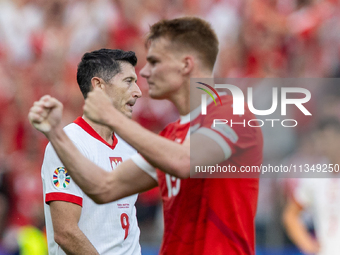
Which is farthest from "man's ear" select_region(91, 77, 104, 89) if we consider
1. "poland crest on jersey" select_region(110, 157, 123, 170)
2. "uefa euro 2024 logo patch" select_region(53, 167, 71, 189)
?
"uefa euro 2024 logo patch" select_region(53, 167, 71, 189)

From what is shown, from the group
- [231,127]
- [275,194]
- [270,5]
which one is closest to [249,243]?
[231,127]

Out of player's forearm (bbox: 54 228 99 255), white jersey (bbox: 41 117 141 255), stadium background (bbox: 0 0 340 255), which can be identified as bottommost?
player's forearm (bbox: 54 228 99 255)

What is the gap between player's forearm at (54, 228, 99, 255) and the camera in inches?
132

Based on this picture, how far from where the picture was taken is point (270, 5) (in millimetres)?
8383

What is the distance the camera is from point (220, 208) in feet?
9.14

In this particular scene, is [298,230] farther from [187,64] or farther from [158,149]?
[158,149]

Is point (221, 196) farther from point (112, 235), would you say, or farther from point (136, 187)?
point (112, 235)

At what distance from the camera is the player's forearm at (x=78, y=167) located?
8.91 ft

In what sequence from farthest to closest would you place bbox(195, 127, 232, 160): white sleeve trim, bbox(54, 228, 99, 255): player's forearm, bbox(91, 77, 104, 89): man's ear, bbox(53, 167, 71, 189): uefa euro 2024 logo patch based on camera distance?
bbox(91, 77, 104, 89): man's ear → bbox(53, 167, 71, 189): uefa euro 2024 logo patch → bbox(54, 228, 99, 255): player's forearm → bbox(195, 127, 232, 160): white sleeve trim

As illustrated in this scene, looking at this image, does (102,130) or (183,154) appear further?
(102,130)

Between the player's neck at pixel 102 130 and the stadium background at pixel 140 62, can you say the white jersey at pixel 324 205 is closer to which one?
the stadium background at pixel 140 62

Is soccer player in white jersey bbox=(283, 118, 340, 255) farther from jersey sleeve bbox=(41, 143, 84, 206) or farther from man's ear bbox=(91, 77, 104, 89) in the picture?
jersey sleeve bbox=(41, 143, 84, 206)

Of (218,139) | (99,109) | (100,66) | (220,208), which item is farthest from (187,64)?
(100,66)

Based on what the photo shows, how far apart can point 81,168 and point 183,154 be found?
61 cm
